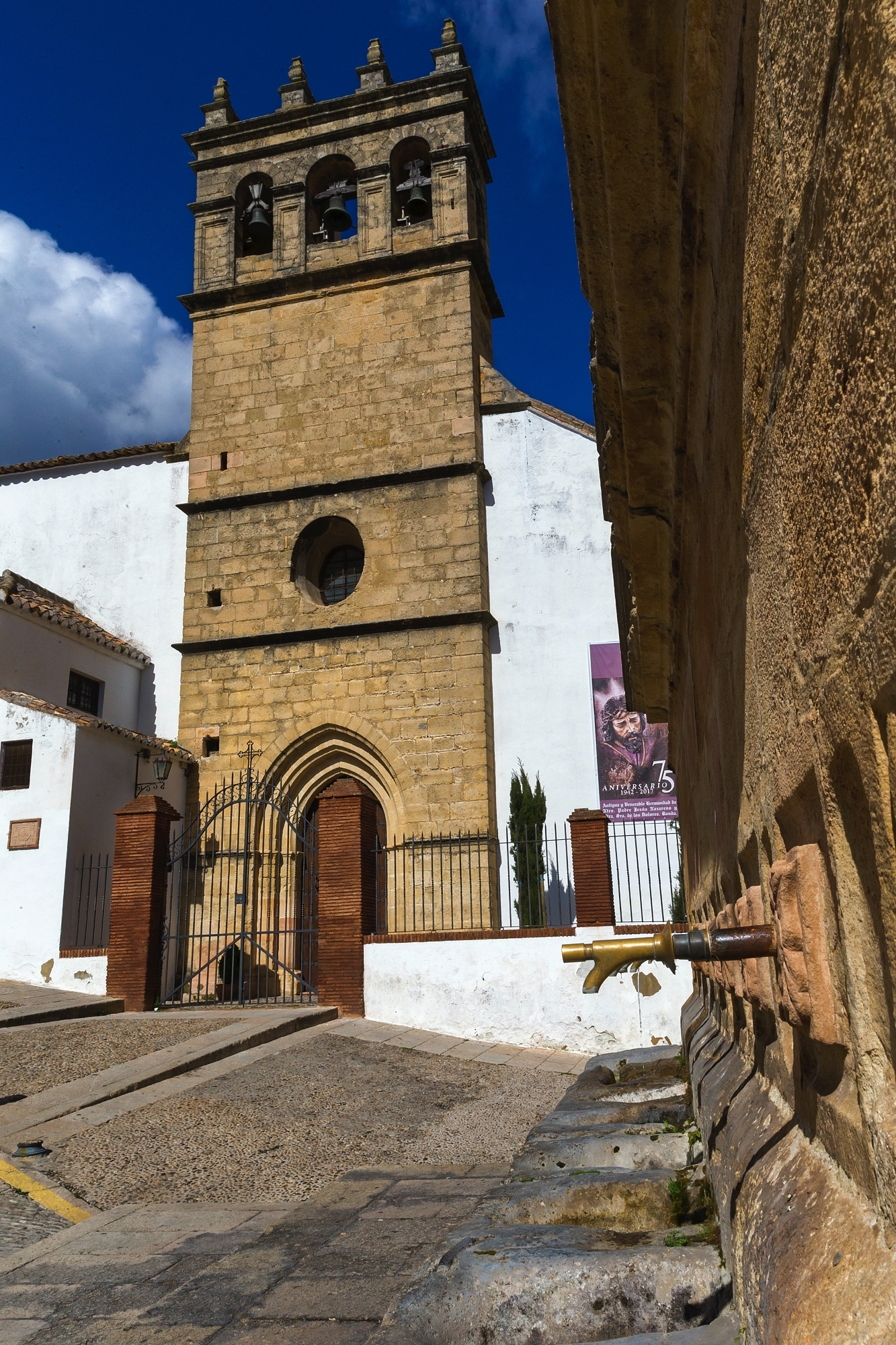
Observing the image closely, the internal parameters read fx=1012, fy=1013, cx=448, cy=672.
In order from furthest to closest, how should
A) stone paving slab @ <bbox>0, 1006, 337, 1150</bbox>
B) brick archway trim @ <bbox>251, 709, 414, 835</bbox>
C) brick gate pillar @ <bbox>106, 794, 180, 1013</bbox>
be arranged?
brick archway trim @ <bbox>251, 709, 414, 835</bbox> → brick gate pillar @ <bbox>106, 794, 180, 1013</bbox> → stone paving slab @ <bbox>0, 1006, 337, 1150</bbox>

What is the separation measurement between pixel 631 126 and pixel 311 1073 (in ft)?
25.1

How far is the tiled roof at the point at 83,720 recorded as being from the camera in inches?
533

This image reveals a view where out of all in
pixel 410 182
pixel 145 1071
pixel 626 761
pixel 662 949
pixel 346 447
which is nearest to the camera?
pixel 662 949

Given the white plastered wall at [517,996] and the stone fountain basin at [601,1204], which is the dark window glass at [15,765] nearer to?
the white plastered wall at [517,996]

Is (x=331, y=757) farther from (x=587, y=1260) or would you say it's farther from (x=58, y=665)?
(x=587, y=1260)

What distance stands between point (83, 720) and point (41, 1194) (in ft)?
29.8

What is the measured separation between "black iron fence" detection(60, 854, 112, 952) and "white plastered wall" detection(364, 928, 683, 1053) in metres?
4.10

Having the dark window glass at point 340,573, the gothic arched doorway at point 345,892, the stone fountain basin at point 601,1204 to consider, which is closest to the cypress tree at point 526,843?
the gothic arched doorway at point 345,892

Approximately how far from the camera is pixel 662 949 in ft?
4.78

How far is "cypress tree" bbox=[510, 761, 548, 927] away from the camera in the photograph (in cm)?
1312

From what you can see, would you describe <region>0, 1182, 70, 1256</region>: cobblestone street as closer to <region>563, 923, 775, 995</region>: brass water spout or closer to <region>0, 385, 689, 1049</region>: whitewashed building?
<region>563, 923, 775, 995</region>: brass water spout

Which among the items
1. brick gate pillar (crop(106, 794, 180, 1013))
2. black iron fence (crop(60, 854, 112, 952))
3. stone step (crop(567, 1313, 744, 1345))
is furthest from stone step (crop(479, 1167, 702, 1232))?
black iron fence (crop(60, 854, 112, 952))

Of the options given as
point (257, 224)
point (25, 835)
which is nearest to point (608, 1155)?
point (25, 835)

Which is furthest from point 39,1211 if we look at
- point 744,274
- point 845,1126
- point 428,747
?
point 428,747
